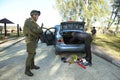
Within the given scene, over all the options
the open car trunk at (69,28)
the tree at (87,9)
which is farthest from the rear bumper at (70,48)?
the tree at (87,9)

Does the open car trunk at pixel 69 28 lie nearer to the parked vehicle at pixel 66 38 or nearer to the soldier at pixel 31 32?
the parked vehicle at pixel 66 38

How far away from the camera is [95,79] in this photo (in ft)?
23.4

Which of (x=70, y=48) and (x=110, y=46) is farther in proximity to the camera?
(x=110, y=46)

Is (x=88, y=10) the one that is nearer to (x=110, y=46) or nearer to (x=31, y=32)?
(x=110, y=46)

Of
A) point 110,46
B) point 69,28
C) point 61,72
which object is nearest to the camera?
point 61,72

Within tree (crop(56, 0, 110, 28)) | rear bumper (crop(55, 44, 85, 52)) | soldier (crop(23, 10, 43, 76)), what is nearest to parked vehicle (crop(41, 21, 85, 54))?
rear bumper (crop(55, 44, 85, 52))

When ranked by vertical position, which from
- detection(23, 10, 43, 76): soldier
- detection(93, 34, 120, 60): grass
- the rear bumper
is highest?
detection(23, 10, 43, 76): soldier

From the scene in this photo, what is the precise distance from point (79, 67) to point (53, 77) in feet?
6.42

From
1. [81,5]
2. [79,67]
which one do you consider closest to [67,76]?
[79,67]

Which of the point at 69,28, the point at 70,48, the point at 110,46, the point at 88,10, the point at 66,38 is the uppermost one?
the point at 88,10

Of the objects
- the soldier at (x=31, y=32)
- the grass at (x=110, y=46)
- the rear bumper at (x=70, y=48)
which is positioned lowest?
the grass at (x=110, y=46)

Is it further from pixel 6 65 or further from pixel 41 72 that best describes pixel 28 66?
pixel 6 65

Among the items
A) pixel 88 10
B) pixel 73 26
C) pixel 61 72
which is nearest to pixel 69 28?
pixel 73 26

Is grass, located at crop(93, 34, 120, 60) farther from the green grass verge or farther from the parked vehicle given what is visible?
the parked vehicle
